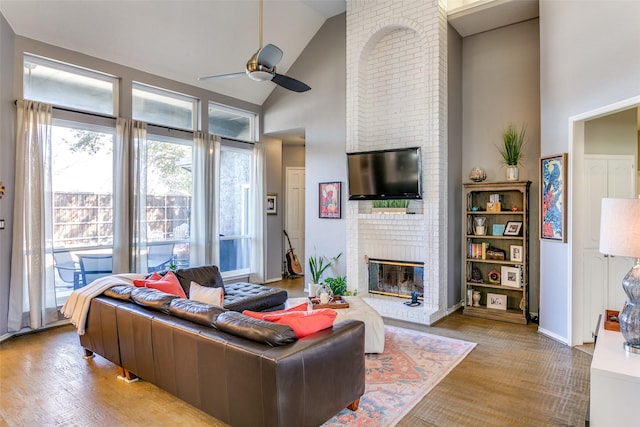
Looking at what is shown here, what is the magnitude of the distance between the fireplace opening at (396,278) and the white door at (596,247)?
198 cm

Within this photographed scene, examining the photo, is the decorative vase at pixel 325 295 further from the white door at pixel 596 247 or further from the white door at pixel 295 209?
the white door at pixel 295 209

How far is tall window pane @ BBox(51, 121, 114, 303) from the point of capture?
15.9 ft

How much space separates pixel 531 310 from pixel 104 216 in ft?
20.0

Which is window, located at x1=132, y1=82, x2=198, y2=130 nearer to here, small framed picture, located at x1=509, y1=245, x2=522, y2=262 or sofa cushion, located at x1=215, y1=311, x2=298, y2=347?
sofa cushion, located at x1=215, y1=311, x2=298, y2=347

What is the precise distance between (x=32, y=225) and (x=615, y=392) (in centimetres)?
563

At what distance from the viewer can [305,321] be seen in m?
2.44

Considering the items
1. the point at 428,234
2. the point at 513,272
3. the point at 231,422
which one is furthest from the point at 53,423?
the point at 513,272

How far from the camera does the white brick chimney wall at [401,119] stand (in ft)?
16.9

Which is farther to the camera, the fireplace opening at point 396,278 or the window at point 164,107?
the window at point 164,107

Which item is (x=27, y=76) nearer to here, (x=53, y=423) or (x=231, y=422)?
(x=53, y=423)

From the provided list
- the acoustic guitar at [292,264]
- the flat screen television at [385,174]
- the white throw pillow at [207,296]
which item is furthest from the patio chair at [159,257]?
the flat screen television at [385,174]

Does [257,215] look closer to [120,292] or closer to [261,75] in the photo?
Result: [261,75]

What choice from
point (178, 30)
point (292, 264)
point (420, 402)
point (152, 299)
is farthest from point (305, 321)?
point (292, 264)

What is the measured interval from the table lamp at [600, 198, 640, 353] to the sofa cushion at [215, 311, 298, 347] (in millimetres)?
2046
